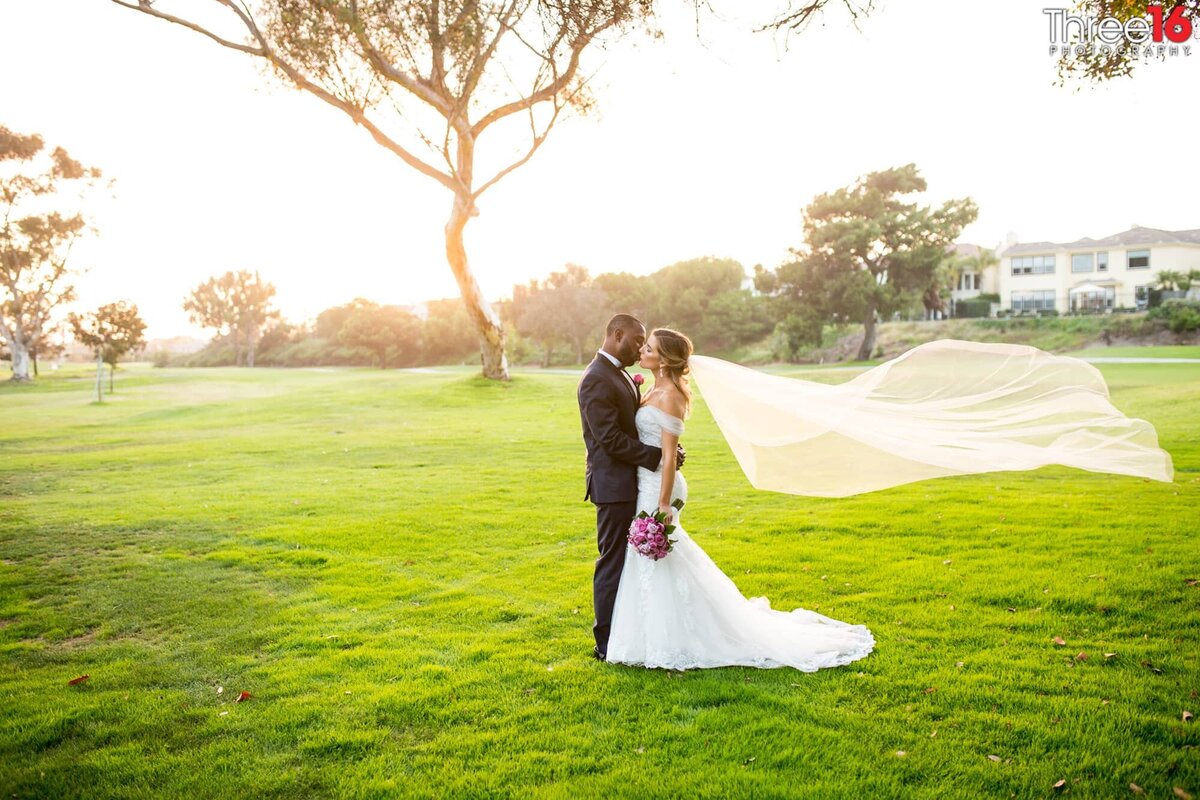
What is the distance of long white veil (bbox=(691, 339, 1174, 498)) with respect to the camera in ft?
22.9

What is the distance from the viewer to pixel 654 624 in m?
5.90

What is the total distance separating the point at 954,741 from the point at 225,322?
108925mm

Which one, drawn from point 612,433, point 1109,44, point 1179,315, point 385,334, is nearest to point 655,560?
point 612,433

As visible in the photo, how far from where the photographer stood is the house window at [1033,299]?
69000mm

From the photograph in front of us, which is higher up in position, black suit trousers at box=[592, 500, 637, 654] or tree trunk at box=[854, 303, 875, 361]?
tree trunk at box=[854, 303, 875, 361]

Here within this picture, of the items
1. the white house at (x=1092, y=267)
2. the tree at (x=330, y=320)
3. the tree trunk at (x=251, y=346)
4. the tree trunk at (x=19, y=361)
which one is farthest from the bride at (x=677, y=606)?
the tree trunk at (x=251, y=346)

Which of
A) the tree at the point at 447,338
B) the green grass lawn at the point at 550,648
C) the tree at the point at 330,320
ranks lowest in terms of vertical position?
the green grass lawn at the point at 550,648

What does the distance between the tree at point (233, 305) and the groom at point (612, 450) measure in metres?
102

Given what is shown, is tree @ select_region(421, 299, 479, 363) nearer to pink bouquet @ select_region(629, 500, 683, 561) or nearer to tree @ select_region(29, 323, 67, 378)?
tree @ select_region(29, 323, 67, 378)

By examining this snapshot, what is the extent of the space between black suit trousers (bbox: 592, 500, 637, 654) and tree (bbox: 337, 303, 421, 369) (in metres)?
74.3

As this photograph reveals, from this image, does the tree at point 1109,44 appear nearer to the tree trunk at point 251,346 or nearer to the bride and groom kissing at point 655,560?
the bride and groom kissing at point 655,560

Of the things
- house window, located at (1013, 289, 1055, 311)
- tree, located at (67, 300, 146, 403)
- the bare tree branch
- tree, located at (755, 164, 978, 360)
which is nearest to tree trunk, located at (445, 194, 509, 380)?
the bare tree branch

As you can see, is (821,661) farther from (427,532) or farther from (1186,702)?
(427,532)

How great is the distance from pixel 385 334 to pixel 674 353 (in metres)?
74.8
